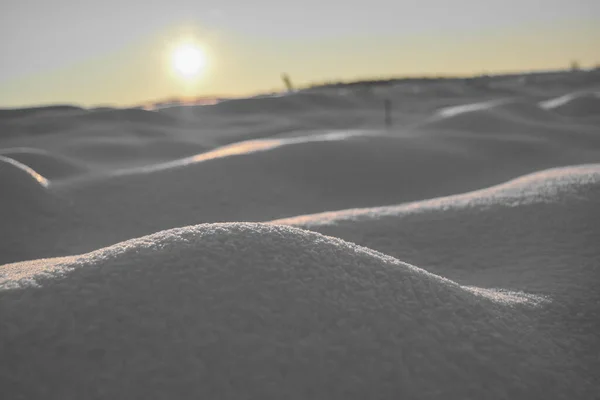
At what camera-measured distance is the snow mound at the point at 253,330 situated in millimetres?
794

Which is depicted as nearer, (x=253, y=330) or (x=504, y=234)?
(x=253, y=330)

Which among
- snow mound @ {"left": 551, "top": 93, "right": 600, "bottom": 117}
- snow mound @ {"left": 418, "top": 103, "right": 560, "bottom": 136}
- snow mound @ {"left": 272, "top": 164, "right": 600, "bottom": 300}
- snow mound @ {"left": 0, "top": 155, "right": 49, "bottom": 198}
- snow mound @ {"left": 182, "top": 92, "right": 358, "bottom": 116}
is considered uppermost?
snow mound @ {"left": 182, "top": 92, "right": 358, "bottom": 116}

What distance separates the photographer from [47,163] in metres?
4.79

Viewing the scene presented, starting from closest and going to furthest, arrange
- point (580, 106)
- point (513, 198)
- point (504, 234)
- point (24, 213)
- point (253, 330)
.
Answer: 1. point (253, 330)
2. point (504, 234)
3. point (513, 198)
4. point (24, 213)
5. point (580, 106)

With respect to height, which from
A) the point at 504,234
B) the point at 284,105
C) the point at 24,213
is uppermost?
the point at 284,105

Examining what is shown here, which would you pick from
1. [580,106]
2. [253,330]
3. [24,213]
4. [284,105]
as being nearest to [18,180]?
[24,213]

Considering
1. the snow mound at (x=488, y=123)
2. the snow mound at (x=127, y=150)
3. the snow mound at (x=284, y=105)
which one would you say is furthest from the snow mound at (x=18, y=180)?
the snow mound at (x=284, y=105)

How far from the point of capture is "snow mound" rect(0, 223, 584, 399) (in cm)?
79

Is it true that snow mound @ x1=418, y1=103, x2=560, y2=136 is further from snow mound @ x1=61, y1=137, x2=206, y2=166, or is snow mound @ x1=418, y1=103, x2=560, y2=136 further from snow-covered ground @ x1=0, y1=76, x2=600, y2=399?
snow-covered ground @ x1=0, y1=76, x2=600, y2=399

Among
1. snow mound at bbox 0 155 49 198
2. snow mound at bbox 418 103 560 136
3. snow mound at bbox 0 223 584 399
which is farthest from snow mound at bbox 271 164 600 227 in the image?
snow mound at bbox 418 103 560 136

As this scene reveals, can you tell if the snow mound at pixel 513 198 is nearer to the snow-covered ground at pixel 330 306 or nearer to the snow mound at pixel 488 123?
the snow-covered ground at pixel 330 306

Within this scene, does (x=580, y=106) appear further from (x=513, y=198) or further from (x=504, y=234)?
(x=504, y=234)

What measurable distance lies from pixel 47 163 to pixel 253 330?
4688mm

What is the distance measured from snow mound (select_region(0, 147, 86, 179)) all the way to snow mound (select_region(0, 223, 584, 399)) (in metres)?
3.99
